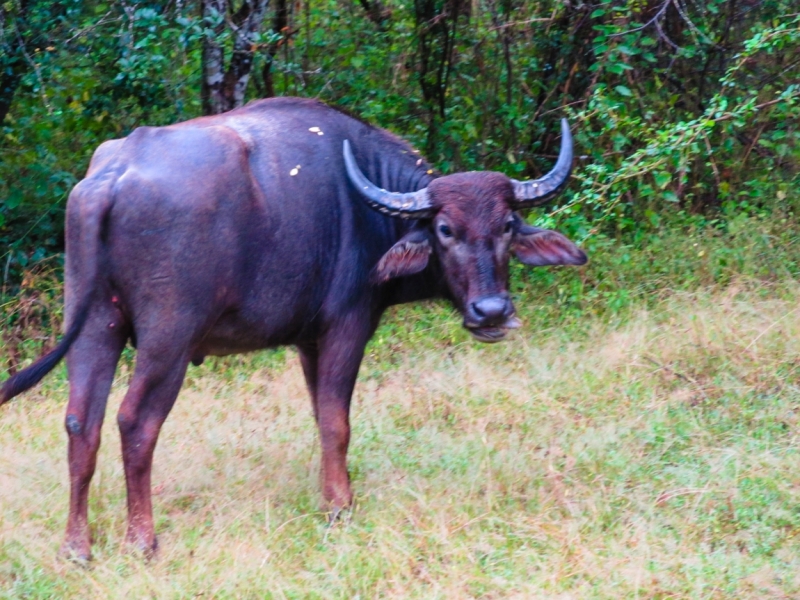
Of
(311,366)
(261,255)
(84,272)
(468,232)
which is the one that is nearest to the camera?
(84,272)

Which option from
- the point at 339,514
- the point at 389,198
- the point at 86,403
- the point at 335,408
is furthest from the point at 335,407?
the point at 86,403

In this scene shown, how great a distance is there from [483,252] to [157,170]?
1697 millimetres

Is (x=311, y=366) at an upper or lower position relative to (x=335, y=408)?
lower

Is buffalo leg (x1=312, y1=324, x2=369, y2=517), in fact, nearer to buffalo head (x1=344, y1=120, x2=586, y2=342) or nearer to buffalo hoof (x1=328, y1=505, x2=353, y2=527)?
buffalo hoof (x1=328, y1=505, x2=353, y2=527)

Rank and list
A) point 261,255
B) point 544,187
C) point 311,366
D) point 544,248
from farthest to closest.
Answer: point 311,366 < point 544,248 < point 544,187 < point 261,255

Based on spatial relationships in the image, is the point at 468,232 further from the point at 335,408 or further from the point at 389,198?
the point at 335,408

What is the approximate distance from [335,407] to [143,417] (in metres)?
1.07

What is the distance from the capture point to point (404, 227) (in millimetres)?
5578

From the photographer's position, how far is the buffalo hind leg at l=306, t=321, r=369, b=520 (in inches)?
207

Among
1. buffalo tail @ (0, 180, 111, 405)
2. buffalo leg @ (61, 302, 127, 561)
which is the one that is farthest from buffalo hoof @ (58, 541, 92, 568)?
buffalo tail @ (0, 180, 111, 405)

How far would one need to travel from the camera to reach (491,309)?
502cm

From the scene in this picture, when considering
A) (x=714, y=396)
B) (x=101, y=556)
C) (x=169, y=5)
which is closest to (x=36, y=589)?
(x=101, y=556)

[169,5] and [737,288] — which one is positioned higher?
[169,5]

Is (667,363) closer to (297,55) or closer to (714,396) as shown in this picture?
(714,396)
